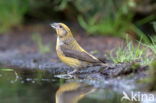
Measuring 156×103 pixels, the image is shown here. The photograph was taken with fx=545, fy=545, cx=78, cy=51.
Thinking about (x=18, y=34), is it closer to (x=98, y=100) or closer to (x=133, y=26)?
(x=133, y=26)

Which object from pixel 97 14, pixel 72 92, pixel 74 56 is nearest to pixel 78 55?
pixel 74 56

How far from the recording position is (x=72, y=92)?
7363 mm

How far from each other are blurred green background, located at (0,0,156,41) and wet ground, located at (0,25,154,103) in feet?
2.54

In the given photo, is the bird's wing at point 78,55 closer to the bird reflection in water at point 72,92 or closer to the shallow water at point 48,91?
the shallow water at point 48,91

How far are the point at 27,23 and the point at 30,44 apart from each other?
5.88 feet

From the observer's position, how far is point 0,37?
1409 centimetres

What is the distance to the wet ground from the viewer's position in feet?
23.2

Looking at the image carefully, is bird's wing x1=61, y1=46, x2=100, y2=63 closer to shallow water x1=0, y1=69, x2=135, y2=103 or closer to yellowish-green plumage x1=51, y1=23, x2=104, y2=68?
yellowish-green plumage x1=51, y1=23, x2=104, y2=68

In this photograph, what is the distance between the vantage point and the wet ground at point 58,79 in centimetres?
707

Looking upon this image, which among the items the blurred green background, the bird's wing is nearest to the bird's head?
the bird's wing

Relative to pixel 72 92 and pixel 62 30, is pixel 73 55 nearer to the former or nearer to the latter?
pixel 62 30

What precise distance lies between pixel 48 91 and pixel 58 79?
970 millimetres

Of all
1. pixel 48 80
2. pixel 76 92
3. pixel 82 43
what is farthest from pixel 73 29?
pixel 76 92

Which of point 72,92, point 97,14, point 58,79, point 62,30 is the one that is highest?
point 97,14
